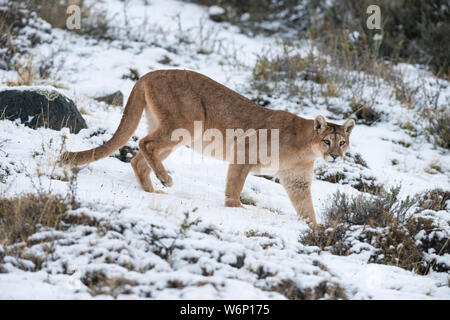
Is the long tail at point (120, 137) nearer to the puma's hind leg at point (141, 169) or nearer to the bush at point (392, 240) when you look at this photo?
the puma's hind leg at point (141, 169)

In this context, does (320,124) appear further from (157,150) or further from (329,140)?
(157,150)

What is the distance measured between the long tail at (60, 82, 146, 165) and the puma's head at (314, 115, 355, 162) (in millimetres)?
2076

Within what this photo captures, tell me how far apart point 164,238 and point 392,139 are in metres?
6.05

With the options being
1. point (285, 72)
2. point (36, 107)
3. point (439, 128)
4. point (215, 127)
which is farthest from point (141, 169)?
point (439, 128)

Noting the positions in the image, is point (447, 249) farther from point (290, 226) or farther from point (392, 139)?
point (392, 139)

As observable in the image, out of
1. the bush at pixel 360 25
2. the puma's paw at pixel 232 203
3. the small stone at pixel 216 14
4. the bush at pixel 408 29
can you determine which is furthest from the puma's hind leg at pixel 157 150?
the small stone at pixel 216 14

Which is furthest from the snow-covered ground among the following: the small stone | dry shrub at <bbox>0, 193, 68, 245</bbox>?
the small stone

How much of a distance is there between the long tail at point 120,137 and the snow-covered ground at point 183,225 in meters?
0.18

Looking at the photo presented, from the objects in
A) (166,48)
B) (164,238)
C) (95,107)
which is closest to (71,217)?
(164,238)

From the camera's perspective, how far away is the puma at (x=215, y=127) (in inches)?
217

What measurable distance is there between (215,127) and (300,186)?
1.25m

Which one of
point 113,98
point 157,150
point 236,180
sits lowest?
point 236,180

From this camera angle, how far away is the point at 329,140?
18.7 feet

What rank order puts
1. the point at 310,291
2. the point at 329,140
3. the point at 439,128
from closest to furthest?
1. the point at 310,291
2. the point at 329,140
3. the point at 439,128
